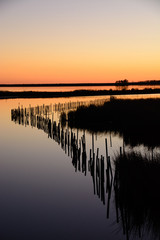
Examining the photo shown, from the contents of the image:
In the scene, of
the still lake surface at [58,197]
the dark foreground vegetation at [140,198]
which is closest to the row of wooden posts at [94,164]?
the still lake surface at [58,197]

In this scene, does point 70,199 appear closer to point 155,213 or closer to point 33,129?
point 155,213

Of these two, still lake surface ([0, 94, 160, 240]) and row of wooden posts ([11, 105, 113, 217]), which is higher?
row of wooden posts ([11, 105, 113, 217])

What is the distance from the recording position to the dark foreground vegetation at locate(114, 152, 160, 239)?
6027 mm

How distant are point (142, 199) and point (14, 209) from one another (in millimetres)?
3552

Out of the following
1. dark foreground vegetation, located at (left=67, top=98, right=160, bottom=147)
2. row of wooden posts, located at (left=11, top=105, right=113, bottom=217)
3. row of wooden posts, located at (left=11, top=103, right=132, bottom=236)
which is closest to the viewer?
row of wooden posts, located at (left=11, top=103, right=132, bottom=236)

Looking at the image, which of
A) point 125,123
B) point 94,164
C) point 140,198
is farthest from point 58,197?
point 125,123

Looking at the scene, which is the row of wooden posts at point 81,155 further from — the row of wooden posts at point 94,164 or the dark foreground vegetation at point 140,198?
the dark foreground vegetation at point 140,198

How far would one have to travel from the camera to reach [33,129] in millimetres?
23328

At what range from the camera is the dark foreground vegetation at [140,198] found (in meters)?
6.03

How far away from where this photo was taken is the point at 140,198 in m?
6.55

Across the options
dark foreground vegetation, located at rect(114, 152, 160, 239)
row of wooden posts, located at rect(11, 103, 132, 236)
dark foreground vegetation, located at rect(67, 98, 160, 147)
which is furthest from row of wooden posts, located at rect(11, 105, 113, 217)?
dark foreground vegetation, located at rect(67, 98, 160, 147)

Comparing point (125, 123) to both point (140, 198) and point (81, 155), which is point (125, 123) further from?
point (140, 198)

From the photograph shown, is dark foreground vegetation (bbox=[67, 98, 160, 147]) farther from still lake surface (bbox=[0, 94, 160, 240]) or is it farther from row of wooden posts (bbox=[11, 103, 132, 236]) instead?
row of wooden posts (bbox=[11, 103, 132, 236])

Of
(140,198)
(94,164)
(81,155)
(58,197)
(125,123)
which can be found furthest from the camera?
(125,123)
